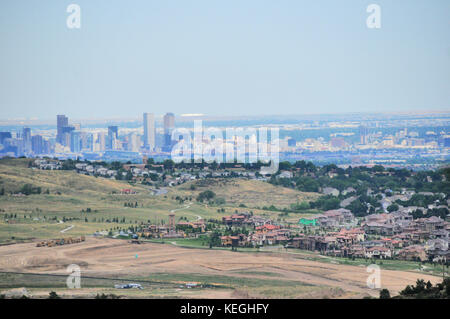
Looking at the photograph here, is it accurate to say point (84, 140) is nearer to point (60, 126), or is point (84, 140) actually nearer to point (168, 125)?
point (60, 126)

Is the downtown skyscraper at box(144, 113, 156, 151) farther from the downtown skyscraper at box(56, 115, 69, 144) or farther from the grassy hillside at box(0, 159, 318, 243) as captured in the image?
the grassy hillside at box(0, 159, 318, 243)

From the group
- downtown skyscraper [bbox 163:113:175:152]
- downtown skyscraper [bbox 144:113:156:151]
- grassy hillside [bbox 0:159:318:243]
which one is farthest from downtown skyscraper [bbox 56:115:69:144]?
grassy hillside [bbox 0:159:318:243]

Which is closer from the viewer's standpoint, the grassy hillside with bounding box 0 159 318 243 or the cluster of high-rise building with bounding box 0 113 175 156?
the grassy hillside with bounding box 0 159 318 243

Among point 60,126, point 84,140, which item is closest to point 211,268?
point 60,126
